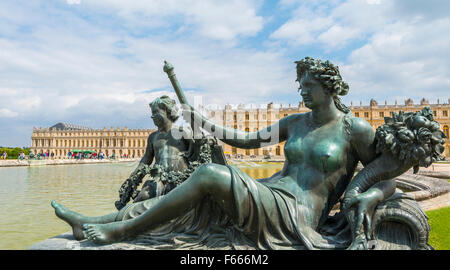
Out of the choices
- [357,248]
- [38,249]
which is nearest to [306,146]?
[357,248]

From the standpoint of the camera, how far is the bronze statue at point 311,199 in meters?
1.96

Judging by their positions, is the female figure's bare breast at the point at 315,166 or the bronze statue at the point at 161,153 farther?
the bronze statue at the point at 161,153

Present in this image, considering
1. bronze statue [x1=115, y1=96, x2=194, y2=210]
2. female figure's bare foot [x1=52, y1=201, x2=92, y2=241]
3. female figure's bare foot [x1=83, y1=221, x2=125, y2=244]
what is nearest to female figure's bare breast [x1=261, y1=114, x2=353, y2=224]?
bronze statue [x1=115, y1=96, x2=194, y2=210]

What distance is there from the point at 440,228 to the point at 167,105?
11.1ft

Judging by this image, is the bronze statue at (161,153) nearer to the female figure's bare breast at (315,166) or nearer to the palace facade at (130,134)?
the female figure's bare breast at (315,166)

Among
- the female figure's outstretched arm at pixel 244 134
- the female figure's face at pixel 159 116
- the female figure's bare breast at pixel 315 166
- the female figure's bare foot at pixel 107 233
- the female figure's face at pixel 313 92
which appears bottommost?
the female figure's bare foot at pixel 107 233

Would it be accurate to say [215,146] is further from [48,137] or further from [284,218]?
[48,137]

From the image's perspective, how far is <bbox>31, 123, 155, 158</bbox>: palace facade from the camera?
80.1 meters

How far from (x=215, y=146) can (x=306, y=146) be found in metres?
0.80

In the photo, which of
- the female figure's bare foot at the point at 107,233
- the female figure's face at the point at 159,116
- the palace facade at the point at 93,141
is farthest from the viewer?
the palace facade at the point at 93,141

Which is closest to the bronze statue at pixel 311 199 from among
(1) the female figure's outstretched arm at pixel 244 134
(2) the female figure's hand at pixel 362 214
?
(2) the female figure's hand at pixel 362 214

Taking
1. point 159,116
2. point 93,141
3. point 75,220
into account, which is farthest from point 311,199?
point 93,141

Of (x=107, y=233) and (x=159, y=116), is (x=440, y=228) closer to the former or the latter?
(x=159, y=116)
